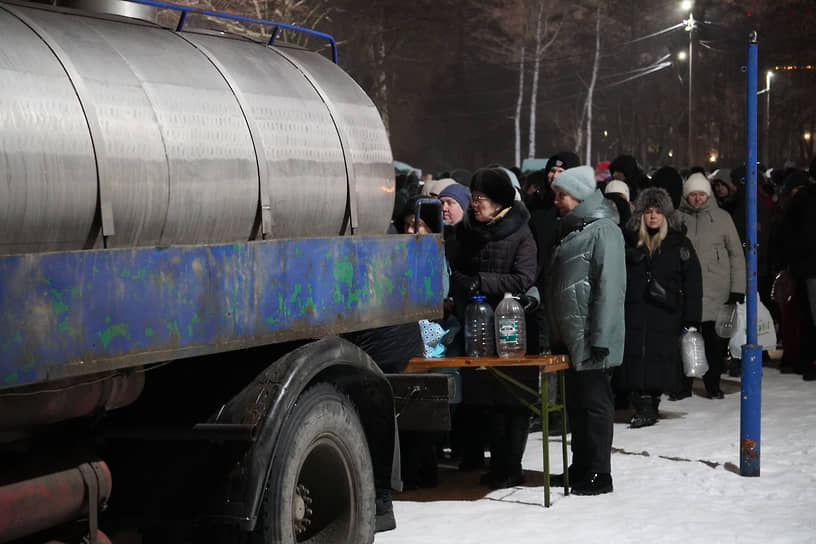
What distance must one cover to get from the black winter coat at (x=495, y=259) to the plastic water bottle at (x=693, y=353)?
9.73ft

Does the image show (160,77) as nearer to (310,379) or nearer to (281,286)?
(281,286)

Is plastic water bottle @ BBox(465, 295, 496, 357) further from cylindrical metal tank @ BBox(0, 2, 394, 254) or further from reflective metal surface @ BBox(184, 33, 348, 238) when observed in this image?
reflective metal surface @ BBox(184, 33, 348, 238)

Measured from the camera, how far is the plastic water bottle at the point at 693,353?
448 inches

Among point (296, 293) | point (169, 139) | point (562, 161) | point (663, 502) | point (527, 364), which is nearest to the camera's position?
point (169, 139)

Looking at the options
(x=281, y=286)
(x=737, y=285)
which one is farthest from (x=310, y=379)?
(x=737, y=285)

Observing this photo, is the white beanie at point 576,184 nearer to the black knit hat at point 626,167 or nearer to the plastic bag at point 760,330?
the plastic bag at point 760,330

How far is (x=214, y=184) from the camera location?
194 inches

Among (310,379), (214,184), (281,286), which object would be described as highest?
(214,184)

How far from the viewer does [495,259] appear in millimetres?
8797

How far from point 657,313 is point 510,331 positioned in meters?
3.15

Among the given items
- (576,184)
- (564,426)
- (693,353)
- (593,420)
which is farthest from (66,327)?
(693,353)

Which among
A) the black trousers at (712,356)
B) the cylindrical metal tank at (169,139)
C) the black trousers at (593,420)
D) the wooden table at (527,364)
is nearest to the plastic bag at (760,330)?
the black trousers at (712,356)

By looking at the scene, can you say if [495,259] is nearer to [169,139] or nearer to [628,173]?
[169,139]

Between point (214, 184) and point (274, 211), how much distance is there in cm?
38
